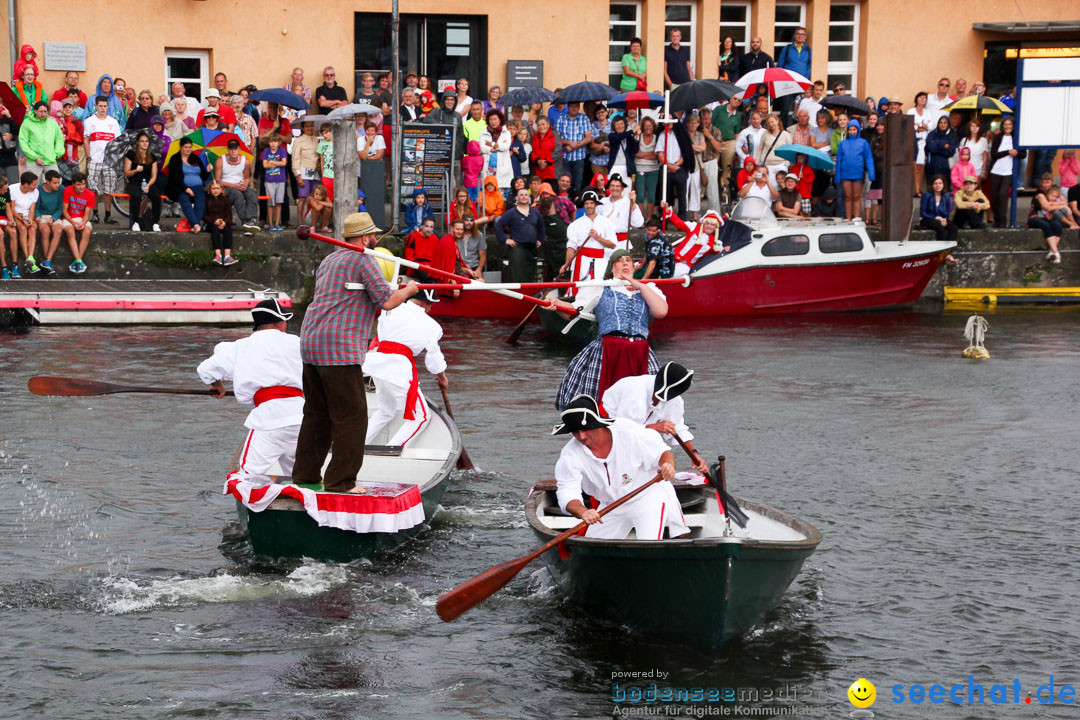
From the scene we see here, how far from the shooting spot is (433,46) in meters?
28.3

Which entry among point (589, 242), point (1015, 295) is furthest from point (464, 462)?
point (1015, 295)

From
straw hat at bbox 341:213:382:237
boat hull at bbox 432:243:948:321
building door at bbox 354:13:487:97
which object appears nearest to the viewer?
straw hat at bbox 341:213:382:237

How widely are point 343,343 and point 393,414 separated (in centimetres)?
263

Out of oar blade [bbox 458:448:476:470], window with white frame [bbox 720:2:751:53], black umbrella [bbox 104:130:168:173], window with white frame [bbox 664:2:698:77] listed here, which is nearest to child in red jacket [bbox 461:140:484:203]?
black umbrella [bbox 104:130:168:173]

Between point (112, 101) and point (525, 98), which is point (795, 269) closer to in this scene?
point (525, 98)

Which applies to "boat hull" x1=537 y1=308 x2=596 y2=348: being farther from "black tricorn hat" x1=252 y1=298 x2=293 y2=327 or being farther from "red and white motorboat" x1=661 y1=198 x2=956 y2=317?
"black tricorn hat" x1=252 y1=298 x2=293 y2=327

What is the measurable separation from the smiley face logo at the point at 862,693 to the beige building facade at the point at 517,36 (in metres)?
21.1

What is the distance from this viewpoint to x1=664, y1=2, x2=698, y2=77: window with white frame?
96.2ft

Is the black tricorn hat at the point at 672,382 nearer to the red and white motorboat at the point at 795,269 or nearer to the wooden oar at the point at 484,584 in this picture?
the wooden oar at the point at 484,584

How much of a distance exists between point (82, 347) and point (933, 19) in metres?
19.2

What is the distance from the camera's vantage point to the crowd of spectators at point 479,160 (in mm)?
22312

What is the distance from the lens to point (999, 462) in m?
13.4

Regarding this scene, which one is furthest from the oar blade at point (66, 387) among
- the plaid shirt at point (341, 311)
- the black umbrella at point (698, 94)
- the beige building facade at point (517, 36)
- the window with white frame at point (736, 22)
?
the window with white frame at point (736, 22)

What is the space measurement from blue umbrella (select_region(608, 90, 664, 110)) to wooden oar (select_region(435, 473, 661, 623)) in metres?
16.3
